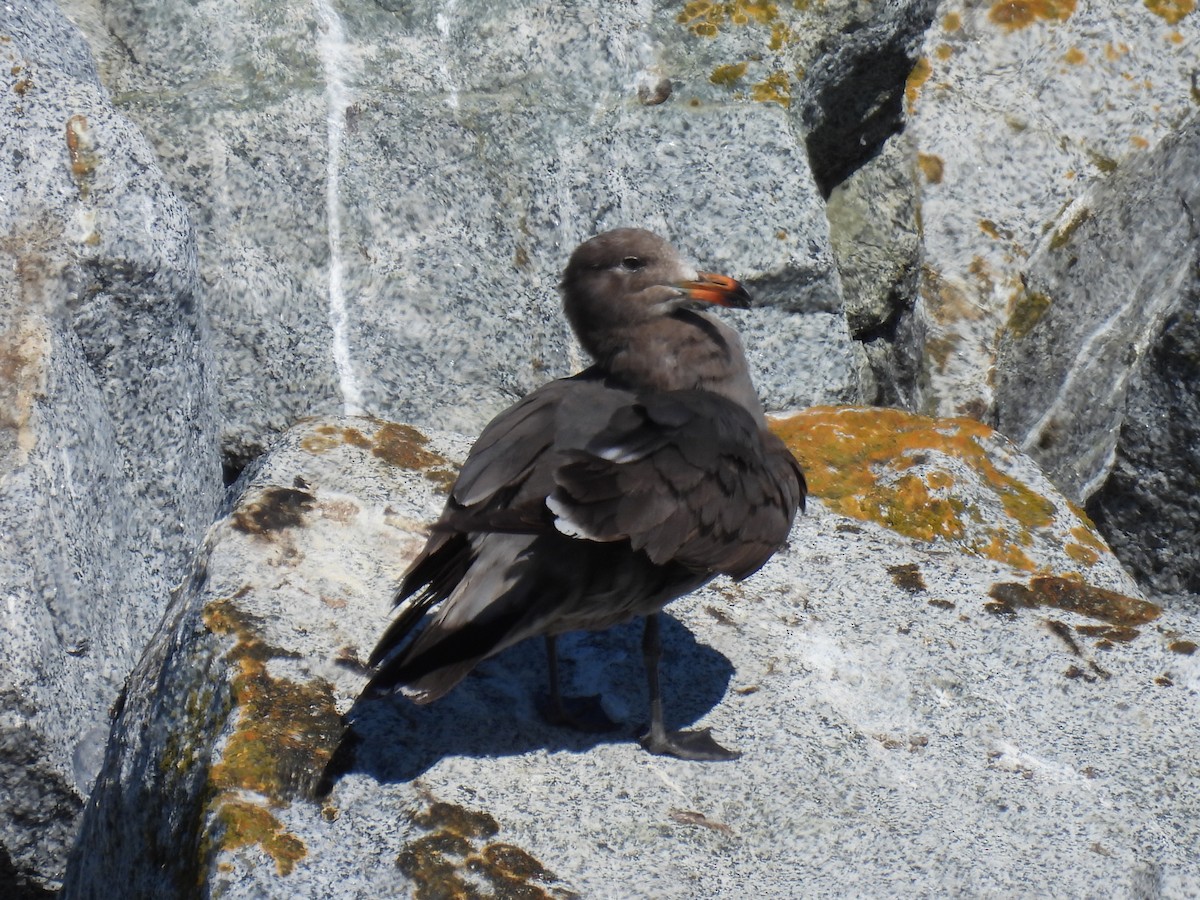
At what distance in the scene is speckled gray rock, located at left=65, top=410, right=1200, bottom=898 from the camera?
3592 mm

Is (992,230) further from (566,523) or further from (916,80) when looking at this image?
(566,523)

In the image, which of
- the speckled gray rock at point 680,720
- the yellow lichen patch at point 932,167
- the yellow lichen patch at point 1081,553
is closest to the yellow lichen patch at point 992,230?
the yellow lichen patch at point 932,167

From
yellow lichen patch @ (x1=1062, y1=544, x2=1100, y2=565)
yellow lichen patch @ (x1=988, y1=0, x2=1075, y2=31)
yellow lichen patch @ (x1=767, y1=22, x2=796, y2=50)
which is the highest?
yellow lichen patch @ (x1=988, y1=0, x2=1075, y2=31)

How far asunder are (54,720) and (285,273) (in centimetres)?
241

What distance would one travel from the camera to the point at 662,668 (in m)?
4.53

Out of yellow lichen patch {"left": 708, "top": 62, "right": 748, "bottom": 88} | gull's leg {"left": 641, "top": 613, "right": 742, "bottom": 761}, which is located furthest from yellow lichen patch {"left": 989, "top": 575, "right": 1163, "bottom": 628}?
yellow lichen patch {"left": 708, "top": 62, "right": 748, "bottom": 88}

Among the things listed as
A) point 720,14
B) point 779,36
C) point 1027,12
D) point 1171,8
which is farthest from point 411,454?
point 1171,8

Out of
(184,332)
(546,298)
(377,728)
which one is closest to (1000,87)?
(546,298)

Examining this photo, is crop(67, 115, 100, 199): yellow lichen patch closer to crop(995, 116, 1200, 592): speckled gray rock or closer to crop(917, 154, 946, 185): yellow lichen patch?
crop(917, 154, 946, 185): yellow lichen patch

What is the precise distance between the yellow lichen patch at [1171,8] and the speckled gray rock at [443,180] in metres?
2.60

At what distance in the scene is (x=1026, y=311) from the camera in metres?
7.55

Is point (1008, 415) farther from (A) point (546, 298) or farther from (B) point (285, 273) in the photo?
(B) point (285, 273)

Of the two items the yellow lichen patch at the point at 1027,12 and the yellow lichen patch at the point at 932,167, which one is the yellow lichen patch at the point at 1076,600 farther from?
the yellow lichen patch at the point at 1027,12

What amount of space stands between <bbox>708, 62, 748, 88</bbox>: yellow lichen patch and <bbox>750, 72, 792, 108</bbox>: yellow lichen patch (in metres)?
0.10
